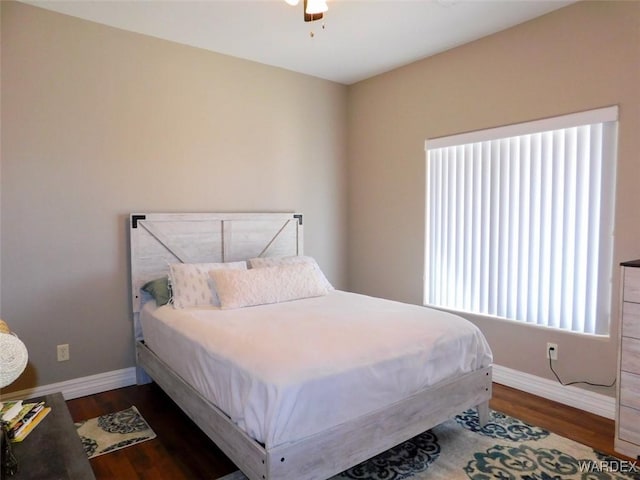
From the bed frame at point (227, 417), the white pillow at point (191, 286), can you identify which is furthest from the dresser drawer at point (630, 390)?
the white pillow at point (191, 286)

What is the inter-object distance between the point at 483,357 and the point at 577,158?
4.96ft

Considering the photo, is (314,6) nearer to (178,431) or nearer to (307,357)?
(307,357)

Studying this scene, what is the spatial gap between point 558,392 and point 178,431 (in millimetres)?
2572

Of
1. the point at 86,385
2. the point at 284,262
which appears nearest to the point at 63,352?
the point at 86,385

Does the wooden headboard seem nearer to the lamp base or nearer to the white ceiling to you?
the white ceiling

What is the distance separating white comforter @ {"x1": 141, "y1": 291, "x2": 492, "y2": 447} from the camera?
167 centimetres

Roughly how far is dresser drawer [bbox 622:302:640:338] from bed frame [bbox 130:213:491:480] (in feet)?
2.45

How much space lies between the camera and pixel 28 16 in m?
2.71

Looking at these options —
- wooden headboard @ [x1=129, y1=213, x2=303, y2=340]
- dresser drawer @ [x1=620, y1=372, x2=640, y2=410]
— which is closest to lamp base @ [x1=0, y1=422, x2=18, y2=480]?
wooden headboard @ [x1=129, y1=213, x2=303, y2=340]

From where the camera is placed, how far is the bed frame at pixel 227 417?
1681mm

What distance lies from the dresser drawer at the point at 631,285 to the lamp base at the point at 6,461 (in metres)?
2.85

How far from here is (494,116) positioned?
3184mm

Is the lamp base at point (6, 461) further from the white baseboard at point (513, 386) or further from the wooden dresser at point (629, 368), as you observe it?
the wooden dresser at point (629, 368)

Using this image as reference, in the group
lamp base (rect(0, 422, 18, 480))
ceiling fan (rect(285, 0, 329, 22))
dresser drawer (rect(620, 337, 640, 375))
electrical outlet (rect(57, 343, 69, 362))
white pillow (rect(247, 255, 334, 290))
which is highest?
ceiling fan (rect(285, 0, 329, 22))
